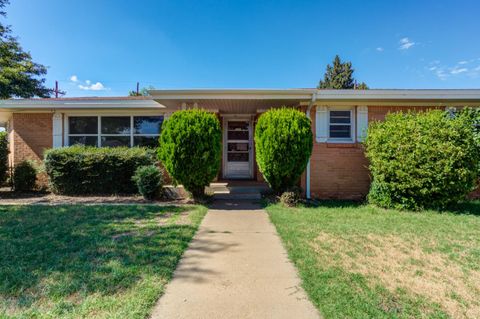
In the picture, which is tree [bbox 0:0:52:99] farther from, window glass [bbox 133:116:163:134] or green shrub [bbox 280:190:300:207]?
Result: green shrub [bbox 280:190:300:207]

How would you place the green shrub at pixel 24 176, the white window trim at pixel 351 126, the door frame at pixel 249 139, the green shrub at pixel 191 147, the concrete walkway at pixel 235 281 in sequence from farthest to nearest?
the door frame at pixel 249 139
the green shrub at pixel 24 176
the white window trim at pixel 351 126
the green shrub at pixel 191 147
the concrete walkway at pixel 235 281

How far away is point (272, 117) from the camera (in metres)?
6.70

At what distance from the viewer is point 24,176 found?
8.42m

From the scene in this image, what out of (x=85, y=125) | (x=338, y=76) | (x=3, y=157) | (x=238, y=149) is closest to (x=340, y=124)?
(x=238, y=149)

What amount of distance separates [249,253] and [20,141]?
32.0 feet

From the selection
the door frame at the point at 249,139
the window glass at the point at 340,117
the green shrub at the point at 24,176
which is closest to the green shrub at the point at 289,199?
the window glass at the point at 340,117

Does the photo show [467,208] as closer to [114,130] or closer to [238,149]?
[238,149]

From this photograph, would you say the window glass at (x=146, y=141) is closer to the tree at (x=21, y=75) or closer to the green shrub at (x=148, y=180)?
the green shrub at (x=148, y=180)

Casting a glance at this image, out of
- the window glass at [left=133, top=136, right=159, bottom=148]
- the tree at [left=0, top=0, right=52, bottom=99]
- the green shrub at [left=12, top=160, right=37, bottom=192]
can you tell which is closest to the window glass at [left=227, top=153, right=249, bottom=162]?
the window glass at [left=133, top=136, right=159, bottom=148]

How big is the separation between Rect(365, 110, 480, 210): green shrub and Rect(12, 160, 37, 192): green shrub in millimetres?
10542

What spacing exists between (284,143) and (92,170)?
582 centimetres

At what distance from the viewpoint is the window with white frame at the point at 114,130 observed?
9352 millimetres

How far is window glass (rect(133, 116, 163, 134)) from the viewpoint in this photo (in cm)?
935

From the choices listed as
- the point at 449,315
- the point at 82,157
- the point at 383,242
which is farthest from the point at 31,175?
the point at 449,315
